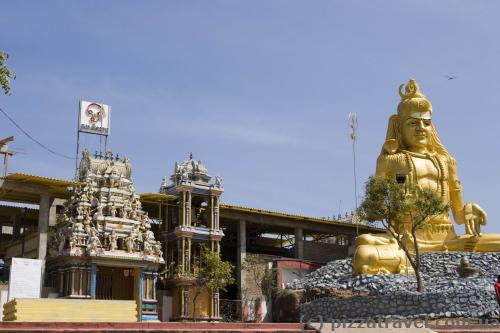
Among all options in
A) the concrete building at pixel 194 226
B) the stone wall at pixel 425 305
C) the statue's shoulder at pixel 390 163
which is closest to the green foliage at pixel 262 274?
the concrete building at pixel 194 226

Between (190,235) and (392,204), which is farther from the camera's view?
(190,235)

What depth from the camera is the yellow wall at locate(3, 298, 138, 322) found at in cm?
1956

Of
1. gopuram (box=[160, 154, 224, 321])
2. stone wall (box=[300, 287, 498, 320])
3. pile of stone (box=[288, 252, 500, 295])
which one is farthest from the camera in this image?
gopuram (box=[160, 154, 224, 321])

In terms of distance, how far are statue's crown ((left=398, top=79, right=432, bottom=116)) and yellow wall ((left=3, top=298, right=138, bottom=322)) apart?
17.7m

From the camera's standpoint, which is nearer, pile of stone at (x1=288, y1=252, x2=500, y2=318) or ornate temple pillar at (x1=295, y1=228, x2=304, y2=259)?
pile of stone at (x1=288, y1=252, x2=500, y2=318)

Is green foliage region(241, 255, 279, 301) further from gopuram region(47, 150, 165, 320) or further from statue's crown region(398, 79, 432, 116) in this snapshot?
statue's crown region(398, 79, 432, 116)

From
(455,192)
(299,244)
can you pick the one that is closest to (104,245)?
(299,244)

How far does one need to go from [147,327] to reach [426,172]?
23.2m

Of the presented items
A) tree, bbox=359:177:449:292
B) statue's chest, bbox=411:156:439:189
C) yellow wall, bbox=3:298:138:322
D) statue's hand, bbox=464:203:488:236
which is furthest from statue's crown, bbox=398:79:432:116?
yellow wall, bbox=3:298:138:322

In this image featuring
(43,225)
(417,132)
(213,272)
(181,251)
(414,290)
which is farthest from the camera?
(181,251)

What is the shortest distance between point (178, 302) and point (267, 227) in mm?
10797

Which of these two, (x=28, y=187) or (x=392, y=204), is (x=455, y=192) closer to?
(x=392, y=204)

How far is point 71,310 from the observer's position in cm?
2017

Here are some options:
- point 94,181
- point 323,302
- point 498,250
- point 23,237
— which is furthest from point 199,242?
point 498,250
